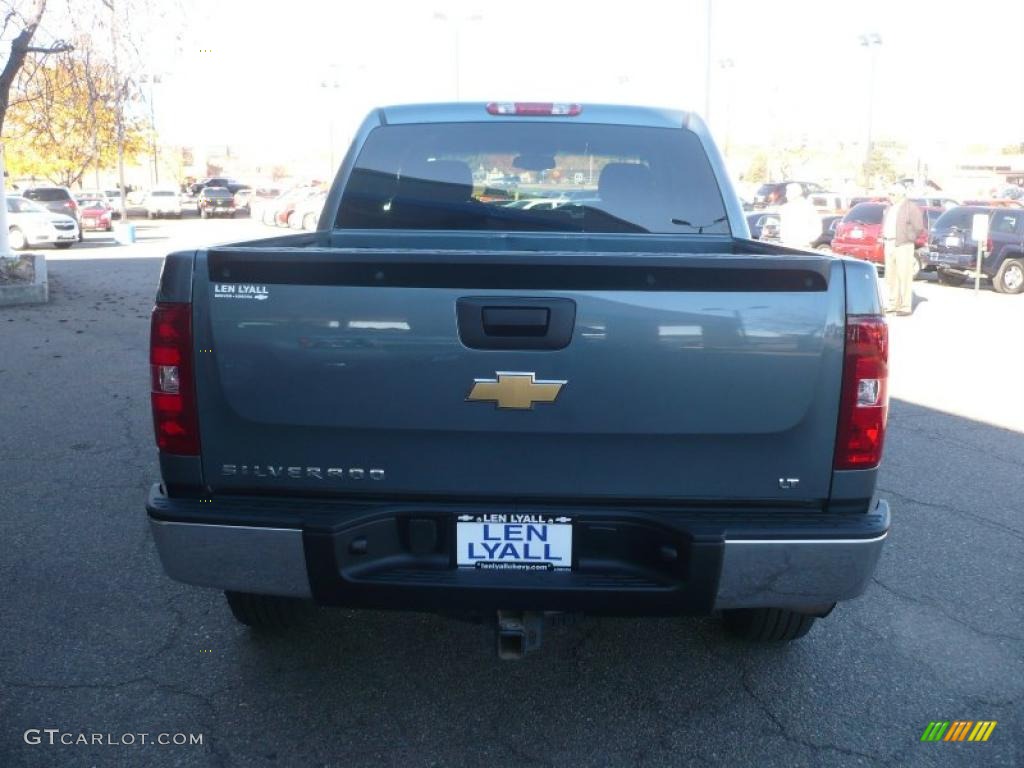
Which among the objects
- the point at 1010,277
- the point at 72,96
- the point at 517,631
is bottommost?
the point at 1010,277

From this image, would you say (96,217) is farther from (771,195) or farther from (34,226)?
(771,195)

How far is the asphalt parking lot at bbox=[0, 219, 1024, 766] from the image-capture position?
315 centimetres

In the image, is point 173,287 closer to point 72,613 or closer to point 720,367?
point 720,367

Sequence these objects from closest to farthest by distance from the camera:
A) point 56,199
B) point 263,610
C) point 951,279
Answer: point 263,610, point 951,279, point 56,199

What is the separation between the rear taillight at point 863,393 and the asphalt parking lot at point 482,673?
3.34ft

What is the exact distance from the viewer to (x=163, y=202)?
161ft

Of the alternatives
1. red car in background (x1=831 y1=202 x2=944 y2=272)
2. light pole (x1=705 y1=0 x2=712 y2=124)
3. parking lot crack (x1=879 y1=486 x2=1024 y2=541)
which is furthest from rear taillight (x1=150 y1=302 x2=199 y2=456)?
red car in background (x1=831 y1=202 x2=944 y2=272)

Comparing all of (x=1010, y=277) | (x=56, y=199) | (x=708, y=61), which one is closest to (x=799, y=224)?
(x=1010, y=277)

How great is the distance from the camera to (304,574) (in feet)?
9.32

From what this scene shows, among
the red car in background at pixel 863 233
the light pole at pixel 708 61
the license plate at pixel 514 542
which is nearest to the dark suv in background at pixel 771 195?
the red car in background at pixel 863 233

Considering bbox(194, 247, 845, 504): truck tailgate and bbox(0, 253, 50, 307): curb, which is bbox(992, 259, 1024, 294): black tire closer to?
bbox(0, 253, 50, 307): curb

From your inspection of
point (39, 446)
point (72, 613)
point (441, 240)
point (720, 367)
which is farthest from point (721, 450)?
point (39, 446)

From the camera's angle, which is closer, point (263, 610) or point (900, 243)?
point (263, 610)

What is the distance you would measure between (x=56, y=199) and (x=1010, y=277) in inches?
1177
